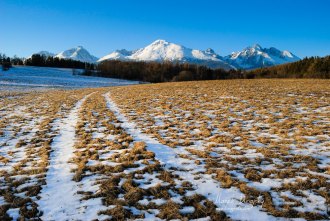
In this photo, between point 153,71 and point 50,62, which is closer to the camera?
point 153,71

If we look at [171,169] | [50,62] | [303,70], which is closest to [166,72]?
[303,70]

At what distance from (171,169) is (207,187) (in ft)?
5.60

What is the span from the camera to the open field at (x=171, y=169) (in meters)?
6.19

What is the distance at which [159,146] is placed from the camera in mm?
11156

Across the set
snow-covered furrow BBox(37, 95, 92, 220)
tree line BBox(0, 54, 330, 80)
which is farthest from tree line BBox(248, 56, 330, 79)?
snow-covered furrow BBox(37, 95, 92, 220)

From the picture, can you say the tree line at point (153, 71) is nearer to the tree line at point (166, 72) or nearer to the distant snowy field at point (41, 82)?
the tree line at point (166, 72)

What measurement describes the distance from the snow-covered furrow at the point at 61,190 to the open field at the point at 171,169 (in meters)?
0.03

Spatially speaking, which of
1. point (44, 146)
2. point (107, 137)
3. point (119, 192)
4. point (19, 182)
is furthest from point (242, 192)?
point (44, 146)

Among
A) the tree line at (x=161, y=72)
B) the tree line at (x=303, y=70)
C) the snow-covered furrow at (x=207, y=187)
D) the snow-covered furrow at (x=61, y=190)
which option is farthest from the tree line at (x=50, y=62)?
the snow-covered furrow at (x=207, y=187)

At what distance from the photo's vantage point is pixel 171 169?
28.1 ft

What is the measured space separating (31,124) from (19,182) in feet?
32.7

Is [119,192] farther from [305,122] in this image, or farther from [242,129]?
[305,122]

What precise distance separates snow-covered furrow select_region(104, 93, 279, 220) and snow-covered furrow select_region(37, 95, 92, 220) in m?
3.04

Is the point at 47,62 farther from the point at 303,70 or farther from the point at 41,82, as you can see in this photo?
the point at 303,70
